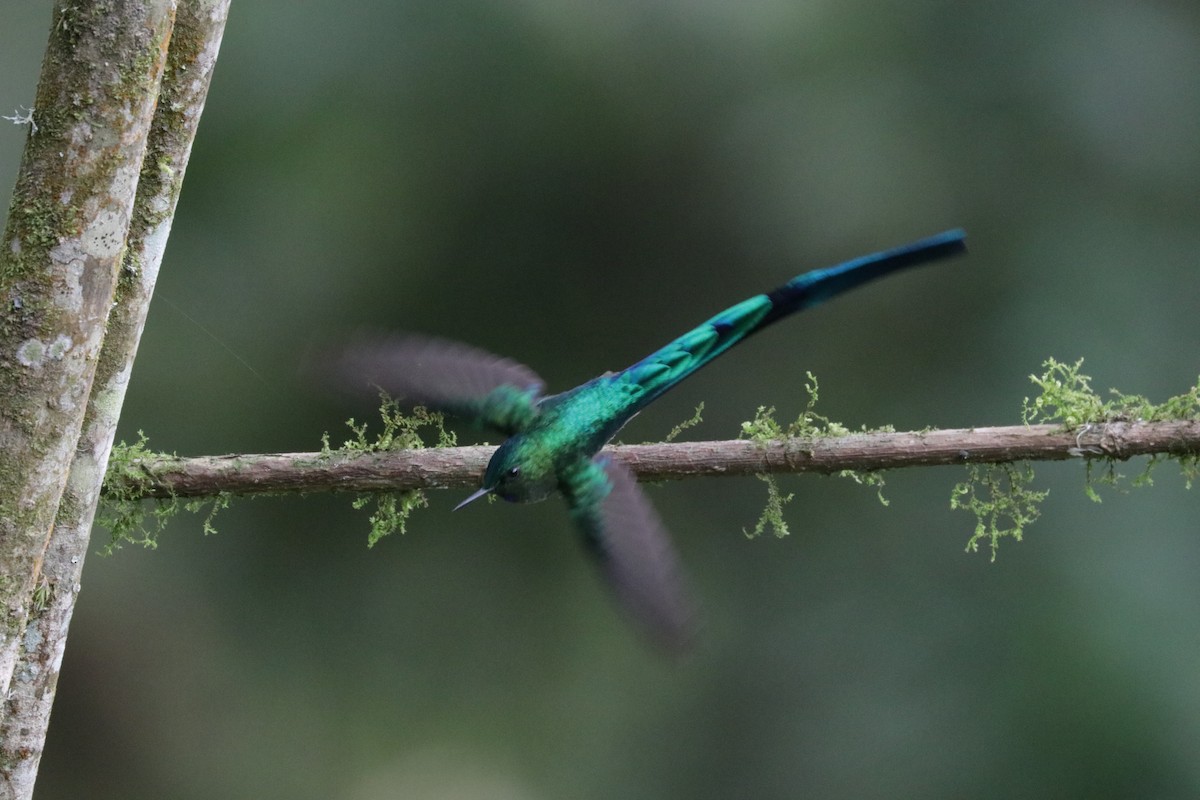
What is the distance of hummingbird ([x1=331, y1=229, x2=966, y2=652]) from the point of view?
187cm

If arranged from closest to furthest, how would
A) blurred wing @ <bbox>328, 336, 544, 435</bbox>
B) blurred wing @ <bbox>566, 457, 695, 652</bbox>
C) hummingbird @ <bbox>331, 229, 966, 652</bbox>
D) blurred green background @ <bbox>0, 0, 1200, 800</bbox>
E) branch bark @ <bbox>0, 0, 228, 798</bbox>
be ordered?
branch bark @ <bbox>0, 0, 228, 798</bbox> < blurred wing @ <bbox>566, 457, 695, 652</bbox> < hummingbird @ <bbox>331, 229, 966, 652</bbox> < blurred wing @ <bbox>328, 336, 544, 435</bbox> < blurred green background @ <bbox>0, 0, 1200, 800</bbox>

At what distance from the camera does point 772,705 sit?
4309 mm

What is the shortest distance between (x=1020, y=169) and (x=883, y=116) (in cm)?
55

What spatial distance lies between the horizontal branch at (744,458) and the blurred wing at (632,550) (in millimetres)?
95

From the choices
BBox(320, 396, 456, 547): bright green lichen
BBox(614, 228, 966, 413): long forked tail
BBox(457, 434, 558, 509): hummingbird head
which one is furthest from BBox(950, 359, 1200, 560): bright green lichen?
BBox(320, 396, 456, 547): bright green lichen

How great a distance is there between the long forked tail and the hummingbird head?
21 centimetres

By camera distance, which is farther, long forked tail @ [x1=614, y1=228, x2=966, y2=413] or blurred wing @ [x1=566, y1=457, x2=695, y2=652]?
long forked tail @ [x1=614, y1=228, x2=966, y2=413]

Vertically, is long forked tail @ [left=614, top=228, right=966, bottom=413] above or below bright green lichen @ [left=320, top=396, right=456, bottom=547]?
above

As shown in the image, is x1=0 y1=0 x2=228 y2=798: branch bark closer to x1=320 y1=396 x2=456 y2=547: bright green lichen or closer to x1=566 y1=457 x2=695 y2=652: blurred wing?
x1=320 y1=396 x2=456 y2=547: bright green lichen

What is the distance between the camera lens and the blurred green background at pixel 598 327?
420 cm

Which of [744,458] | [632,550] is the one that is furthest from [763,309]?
[632,550]

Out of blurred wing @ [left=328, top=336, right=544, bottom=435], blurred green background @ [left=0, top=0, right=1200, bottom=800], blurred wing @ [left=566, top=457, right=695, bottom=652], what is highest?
blurred green background @ [left=0, top=0, right=1200, bottom=800]

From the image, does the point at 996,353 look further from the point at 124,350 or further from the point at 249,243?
the point at 124,350

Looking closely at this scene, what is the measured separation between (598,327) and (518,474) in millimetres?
2664
